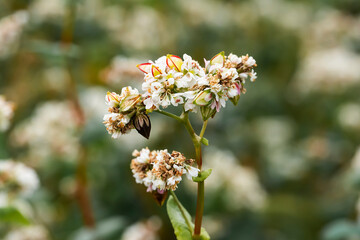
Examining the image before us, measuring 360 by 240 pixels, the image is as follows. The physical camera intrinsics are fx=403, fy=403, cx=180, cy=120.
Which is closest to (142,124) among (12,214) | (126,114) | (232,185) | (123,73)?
(126,114)

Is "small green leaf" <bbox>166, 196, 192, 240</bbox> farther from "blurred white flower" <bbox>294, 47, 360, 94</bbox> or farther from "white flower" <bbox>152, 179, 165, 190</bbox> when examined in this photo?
"blurred white flower" <bbox>294, 47, 360, 94</bbox>

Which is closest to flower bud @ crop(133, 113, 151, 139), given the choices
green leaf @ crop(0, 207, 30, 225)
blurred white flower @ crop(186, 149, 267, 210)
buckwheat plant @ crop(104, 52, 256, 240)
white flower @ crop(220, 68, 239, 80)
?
buckwheat plant @ crop(104, 52, 256, 240)

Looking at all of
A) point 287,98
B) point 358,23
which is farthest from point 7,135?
point 358,23

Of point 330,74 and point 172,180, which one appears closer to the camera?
point 172,180

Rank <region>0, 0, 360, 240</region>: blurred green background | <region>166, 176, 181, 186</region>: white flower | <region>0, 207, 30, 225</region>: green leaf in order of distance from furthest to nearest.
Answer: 1. <region>0, 0, 360, 240</region>: blurred green background
2. <region>0, 207, 30, 225</region>: green leaf
3. <region>166, 176, 181, 186</region>: white flower

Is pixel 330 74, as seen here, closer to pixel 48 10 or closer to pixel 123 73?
pixel 123 73
